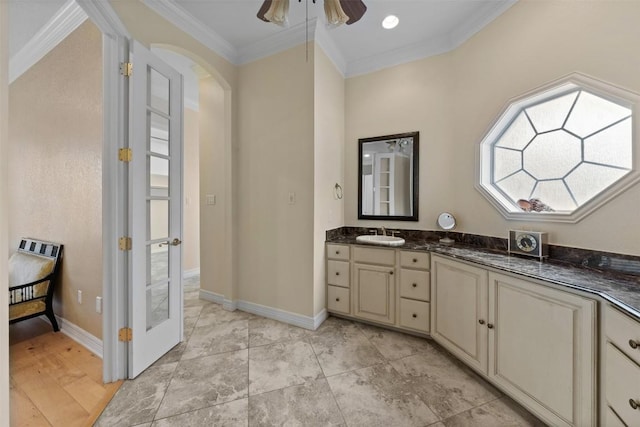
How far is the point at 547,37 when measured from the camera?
66.1 inches

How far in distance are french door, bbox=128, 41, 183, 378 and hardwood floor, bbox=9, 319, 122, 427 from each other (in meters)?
0.24

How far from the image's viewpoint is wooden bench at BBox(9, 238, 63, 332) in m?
2.05

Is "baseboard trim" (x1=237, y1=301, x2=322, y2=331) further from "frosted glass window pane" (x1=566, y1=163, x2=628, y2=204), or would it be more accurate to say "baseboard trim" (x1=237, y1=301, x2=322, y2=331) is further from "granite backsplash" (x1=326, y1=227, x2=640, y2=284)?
"frosted glass window pane" (x1=566, y1=163, x2=628, y2=204)

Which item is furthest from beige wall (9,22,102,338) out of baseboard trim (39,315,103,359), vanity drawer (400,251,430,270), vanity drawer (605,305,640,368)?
vanity drawer (605,305,640,368)

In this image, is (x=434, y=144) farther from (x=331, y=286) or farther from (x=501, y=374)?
(x=501, y=374)

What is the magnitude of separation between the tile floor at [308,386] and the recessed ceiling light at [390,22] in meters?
2.85

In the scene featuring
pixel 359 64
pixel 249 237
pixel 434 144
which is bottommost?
pixel 249 237

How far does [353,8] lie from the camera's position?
1.33 meters

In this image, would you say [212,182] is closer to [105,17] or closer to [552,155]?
[105,17]

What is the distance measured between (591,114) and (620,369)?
1.51 meters

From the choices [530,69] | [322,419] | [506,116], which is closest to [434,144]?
[506,116]

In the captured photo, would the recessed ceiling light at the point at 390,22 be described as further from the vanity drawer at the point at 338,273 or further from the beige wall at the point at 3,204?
the beige wall at the point at 3,204

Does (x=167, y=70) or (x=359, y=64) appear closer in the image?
(x=167, y=70)

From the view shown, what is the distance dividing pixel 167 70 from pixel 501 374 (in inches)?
124
